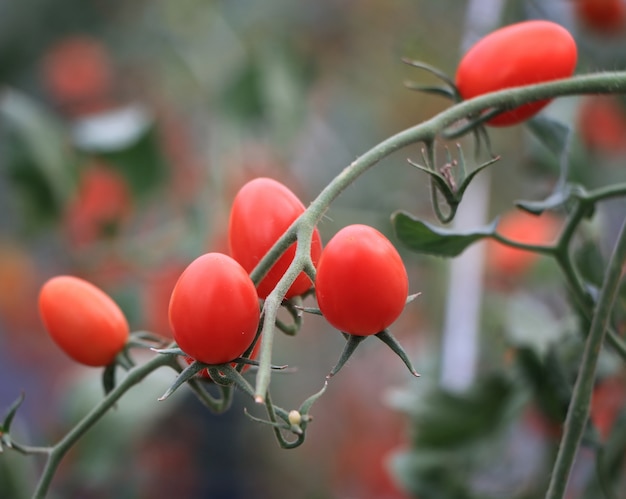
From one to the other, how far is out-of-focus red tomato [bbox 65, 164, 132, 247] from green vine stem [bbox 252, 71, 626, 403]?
2.17 feet

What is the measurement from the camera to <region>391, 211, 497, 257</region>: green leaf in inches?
17.8

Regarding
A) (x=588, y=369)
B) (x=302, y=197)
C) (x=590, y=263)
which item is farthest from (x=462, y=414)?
(x=302, y=197)

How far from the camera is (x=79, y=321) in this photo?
42 centimetres

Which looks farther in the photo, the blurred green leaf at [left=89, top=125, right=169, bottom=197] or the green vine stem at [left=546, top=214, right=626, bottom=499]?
the blurred green leaf at [left=89, top=125, right=169, bottom=197]

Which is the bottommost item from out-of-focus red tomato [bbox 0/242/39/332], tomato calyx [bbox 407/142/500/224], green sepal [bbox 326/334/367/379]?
out-of-focus red tomato [bbox 0/242/39/332]

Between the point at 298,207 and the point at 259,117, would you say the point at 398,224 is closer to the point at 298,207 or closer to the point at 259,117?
the point at 298,207

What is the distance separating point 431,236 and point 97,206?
0.70 metres

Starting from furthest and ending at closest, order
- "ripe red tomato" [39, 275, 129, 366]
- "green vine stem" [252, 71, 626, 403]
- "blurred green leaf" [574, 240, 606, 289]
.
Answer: "blurred green leaf" [574, 240, 606, 289]
"ripe red tomato" [39, 275, 129, 366]
"green vine stem" [252, 71, 626, 403]

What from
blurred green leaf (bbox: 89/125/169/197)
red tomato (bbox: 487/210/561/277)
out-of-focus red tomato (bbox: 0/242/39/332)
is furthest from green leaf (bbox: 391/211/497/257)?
out-of-focus red tomato (bbox: 0/242/39/332)

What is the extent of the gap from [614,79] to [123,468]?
0.68 metres

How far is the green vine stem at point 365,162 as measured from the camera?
310 mm

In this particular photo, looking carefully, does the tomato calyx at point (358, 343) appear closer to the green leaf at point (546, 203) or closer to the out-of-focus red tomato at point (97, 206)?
the green leaf at point (546, 203)

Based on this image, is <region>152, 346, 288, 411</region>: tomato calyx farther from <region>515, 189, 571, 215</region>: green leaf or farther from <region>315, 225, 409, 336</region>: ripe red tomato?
<region>515, 189, 571, 215</region>: green leaf

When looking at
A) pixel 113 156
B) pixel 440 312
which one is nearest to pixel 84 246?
pixel 113 156
